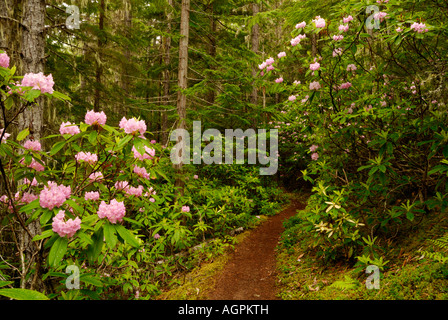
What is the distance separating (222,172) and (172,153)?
3.18 metres

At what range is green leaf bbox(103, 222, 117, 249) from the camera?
161cm

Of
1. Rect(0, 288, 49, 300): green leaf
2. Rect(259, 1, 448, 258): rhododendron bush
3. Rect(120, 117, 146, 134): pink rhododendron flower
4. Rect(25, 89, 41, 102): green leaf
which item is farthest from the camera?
Rect(259, 1, 448, 258): rhododendron bush

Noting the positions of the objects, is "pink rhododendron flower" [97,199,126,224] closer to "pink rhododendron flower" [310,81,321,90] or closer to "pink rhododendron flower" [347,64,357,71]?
"pink rhododendron flower" [310,81,321,90]

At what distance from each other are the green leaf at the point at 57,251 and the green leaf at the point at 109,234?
0.27 m

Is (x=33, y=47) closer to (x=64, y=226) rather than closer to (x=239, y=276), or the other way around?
(x=64, y=226)

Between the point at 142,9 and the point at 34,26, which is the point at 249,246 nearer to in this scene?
the point at 34,26

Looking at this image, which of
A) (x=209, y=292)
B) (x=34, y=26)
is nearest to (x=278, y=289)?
(x=209, y=292)

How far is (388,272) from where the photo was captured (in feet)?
10.4

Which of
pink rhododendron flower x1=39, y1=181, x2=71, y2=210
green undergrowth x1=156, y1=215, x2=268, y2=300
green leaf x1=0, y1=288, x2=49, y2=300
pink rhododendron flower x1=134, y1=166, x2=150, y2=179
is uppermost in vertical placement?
pink rhododendron flower x1=134, y1=166, x2=150, y2=179

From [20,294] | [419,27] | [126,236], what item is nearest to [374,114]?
[419,27]

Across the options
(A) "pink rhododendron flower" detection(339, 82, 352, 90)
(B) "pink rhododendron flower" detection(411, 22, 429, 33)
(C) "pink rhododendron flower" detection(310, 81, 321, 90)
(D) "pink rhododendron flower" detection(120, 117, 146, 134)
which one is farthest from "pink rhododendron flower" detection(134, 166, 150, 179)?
(A) "pink rhododendron flower" detection(339, 82, 352, 90)

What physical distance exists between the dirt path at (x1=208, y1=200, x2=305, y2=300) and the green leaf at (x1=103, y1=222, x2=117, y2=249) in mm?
3183

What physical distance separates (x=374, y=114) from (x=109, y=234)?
3.72m
